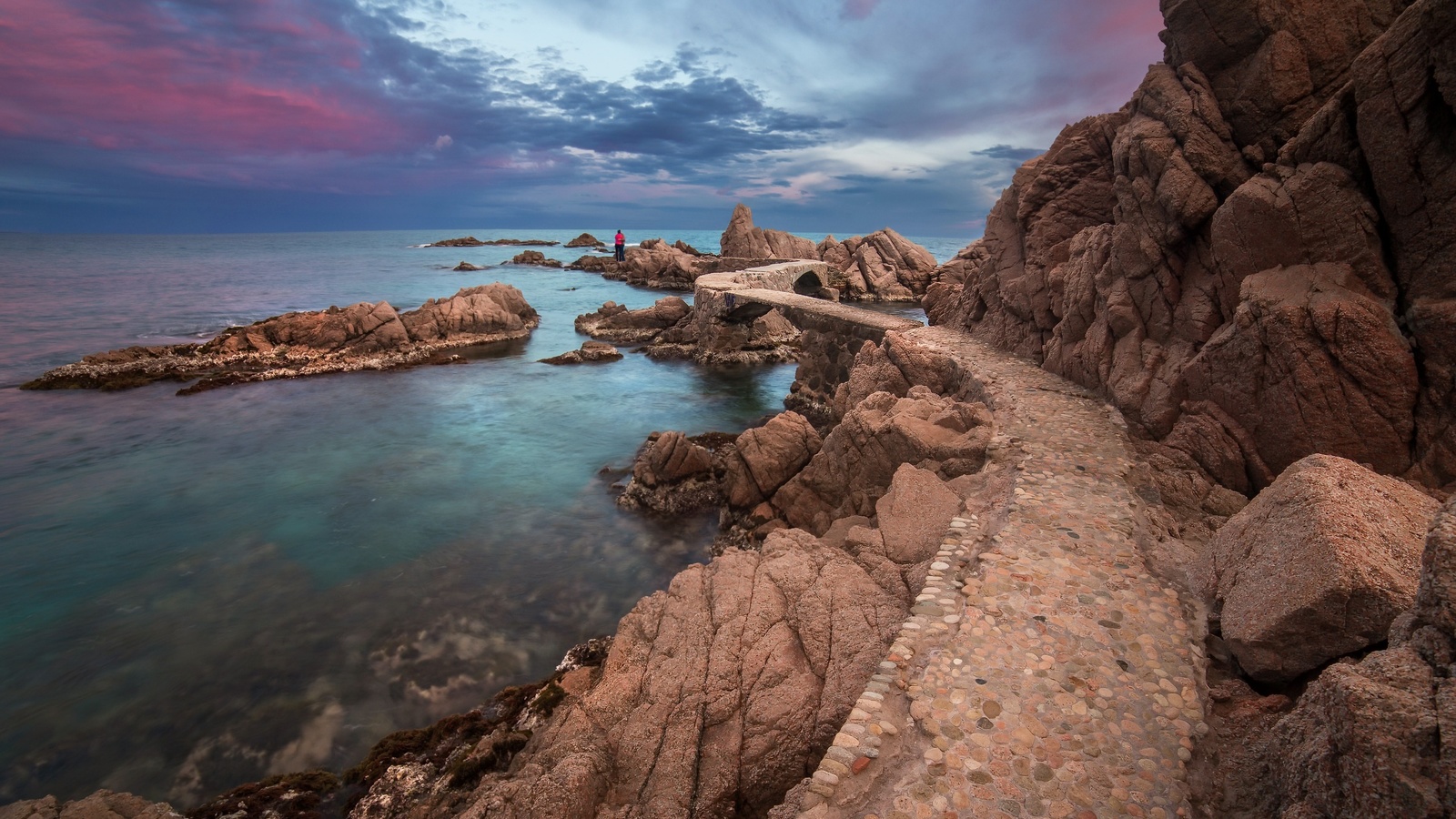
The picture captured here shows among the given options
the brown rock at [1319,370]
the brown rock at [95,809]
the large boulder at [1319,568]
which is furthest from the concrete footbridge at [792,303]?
the brown rock at [95,809]

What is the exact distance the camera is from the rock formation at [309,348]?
3828 cm

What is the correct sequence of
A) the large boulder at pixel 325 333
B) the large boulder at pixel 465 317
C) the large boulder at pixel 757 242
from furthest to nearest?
the large boulder at pixel 757 242, the large boulder at pixel 465 317, the large boulder at pixel 325 333

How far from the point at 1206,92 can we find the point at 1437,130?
19.4ft

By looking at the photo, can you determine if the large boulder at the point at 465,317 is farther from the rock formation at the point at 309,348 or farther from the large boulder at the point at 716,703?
the large boulder at the point at 716,703

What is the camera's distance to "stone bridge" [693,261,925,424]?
33.6 m

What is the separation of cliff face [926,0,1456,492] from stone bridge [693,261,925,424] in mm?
13621

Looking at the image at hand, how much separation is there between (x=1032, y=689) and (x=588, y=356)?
42.3m

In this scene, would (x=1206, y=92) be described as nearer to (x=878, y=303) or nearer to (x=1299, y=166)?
(x=1299, y=166)

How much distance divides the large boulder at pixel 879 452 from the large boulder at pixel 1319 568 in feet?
21.4

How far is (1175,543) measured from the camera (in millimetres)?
10602

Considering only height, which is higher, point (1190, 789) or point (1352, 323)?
point (1352, 323)

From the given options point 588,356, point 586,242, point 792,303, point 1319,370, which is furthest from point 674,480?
point 586,242

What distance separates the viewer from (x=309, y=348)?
45250 millimetres

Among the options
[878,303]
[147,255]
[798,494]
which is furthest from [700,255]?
[147,255]
